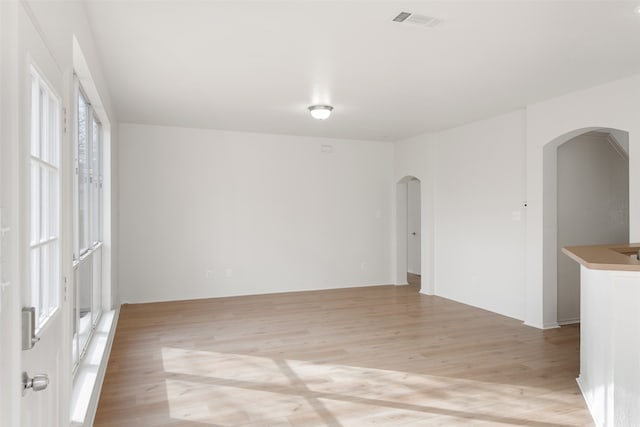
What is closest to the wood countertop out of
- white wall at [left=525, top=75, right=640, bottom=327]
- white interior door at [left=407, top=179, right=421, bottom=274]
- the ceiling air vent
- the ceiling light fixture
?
white wall at [left=525, top=75, right=640, bottom=327]

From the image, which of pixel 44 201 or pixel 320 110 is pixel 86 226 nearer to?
pixel 44 201

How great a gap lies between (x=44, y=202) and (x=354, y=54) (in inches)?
101

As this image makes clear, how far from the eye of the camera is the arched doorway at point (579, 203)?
513 centimetres

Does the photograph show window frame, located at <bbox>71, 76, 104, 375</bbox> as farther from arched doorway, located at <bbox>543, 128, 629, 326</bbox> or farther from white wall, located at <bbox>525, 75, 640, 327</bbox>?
arched doorway, located at <bbox>543, 128, 629, 326</bbox>

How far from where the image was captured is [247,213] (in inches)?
278

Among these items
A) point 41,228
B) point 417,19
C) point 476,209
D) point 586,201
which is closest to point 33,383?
point 41,228

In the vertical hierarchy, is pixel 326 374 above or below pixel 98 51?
below

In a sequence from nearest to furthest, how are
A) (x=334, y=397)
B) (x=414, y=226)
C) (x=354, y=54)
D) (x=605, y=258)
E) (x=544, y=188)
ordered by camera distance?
1. (x=605, y=258)
2. (x=334, y=397)
3. (x=354, y=54)
4. (x=544, y=188)
5. (x=414, y=226)

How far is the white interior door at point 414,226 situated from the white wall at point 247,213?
1.46 metres

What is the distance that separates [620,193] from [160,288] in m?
6.62

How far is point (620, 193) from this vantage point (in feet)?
18.6

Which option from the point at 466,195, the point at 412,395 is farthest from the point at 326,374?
the point at 466,195

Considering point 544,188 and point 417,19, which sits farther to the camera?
point 544,188

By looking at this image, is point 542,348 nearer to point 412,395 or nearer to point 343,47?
point 412,395
